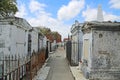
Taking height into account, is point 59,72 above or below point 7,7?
below

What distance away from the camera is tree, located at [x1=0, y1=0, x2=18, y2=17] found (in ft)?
72.7

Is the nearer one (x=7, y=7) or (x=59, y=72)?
(x=59, y=72)

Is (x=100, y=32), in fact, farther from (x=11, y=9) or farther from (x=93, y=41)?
(x=11, y=9)

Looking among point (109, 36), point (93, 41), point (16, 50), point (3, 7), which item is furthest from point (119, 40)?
point (3, 7)

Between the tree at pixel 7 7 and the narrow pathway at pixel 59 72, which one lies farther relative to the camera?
the tree at pixel 7 7

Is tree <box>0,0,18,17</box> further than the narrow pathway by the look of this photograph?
Yes

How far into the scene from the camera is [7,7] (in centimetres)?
2331

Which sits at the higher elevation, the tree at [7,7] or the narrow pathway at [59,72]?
the tree at [7,7]

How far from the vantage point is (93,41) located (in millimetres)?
14586

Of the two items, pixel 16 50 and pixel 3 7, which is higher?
pixel 3 7

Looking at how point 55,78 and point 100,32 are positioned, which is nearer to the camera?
point 100,32

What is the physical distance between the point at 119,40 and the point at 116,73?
6.46 ft

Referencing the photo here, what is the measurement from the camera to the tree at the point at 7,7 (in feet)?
72.7

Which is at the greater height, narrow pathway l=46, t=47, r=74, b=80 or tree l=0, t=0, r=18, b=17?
tree l=0, t=0, r=18, b=17
